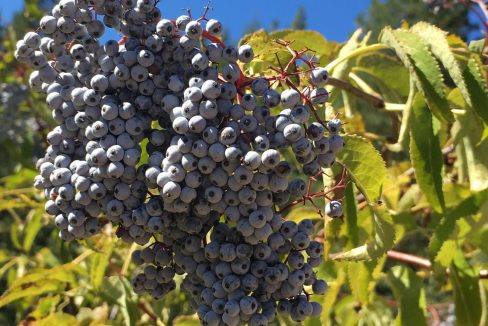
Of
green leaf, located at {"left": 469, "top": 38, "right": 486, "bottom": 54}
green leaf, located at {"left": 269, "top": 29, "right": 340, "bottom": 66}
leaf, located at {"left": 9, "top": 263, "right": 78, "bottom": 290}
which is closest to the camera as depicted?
green leaf, located at {"left": 469, "top": 38, "right": 486, "bottom": 54}

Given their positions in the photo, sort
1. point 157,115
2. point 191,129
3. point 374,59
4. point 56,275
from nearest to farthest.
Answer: point 191,129 < point 157,115 < point 374,59 < point 56,275

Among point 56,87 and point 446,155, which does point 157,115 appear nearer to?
point 56,87

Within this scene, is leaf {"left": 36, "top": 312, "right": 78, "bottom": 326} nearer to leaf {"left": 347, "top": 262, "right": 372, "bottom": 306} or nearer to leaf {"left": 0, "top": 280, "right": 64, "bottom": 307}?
leaf {"left": 0, "top": 280, "right": 64, "bottom": 307}

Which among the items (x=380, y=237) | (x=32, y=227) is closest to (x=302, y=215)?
(x=380, y=237)

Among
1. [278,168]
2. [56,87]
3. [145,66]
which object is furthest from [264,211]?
[56,87]

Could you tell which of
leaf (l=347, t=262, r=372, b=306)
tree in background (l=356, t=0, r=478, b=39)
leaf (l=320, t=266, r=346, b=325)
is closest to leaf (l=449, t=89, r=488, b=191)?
leaf (l=347, t=262, r=372, b=306)

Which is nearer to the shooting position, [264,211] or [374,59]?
[264,211]

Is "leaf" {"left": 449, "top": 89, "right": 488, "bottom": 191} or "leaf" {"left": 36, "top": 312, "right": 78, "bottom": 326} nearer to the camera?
"leaf" {"left": 449, "top": 89, "right": 488, "bottom": 191}
